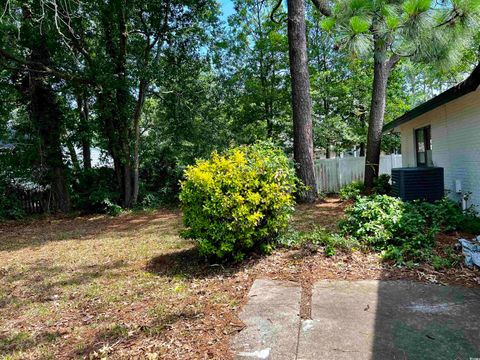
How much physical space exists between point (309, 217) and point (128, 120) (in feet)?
22.9

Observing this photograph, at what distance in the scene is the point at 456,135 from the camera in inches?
287

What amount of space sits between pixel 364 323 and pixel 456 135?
20.1 ft

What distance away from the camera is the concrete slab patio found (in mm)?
2402

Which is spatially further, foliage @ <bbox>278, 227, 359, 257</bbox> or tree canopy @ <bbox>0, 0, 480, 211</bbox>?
tree canopy @ <bbox>0, 0, 480, 211</bbox>

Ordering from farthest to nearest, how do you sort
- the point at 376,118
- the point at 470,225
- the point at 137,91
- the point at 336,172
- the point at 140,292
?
the point at 336,172, the point at 137,91, the point at 376,118, the point at 470,225, the point at 140,292

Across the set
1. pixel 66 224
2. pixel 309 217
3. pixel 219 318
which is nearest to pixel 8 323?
pixel 219 318

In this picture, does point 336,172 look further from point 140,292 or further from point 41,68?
point 140,292

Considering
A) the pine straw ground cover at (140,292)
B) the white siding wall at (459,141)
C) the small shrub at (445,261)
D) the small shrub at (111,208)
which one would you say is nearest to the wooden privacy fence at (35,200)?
the small shrub at (111,208)

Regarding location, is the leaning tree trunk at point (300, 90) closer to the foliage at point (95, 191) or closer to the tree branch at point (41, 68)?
the tree branch at point (41, 68)

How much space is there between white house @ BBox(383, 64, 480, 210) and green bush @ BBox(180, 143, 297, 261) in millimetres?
3579

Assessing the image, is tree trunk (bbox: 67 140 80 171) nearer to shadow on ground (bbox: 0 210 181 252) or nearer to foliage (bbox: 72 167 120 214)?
foliage (bbox: 72 167 120 214)

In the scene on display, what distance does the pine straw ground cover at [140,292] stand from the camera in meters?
2.73

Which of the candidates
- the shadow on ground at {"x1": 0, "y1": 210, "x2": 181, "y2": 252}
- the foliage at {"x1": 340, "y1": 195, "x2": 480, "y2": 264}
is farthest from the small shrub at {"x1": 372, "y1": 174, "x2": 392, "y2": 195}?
the shadow on ground at {"x1": 0, "y1": 210, "x2": 181, "y2": 252}

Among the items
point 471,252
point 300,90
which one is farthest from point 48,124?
point 471,252
